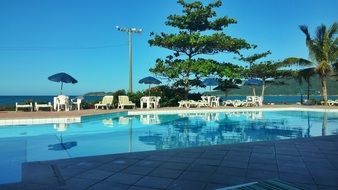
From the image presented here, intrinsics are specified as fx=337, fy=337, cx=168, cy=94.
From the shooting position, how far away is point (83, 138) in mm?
8078

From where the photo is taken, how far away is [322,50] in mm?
20906

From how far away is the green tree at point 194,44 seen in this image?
1908 centimetres

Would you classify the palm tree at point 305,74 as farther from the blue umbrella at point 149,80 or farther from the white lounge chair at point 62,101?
the white lounge chair at point 62,101

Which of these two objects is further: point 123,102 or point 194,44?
point 194,44

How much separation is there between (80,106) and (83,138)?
30.5 ft

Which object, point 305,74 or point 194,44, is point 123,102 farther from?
point 305,74

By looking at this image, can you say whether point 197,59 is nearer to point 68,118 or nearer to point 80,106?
point 80,106

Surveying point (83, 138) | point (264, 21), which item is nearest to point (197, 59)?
point (264, 21)

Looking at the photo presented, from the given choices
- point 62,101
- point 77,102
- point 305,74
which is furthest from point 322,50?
point 62,101

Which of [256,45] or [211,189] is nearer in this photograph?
[211,189]

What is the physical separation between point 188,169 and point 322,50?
63.6ft

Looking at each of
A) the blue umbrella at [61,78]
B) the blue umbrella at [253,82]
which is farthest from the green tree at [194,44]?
the blue umbrella at [61,78]

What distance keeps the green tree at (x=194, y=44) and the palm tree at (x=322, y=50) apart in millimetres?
4288

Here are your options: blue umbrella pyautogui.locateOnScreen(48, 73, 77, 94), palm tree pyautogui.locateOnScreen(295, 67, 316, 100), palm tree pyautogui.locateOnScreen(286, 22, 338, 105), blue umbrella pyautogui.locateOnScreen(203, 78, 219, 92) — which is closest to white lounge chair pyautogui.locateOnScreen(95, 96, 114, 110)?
blue umbrella pyautogui.locateOnScreen(48, 73, 77, 94)
